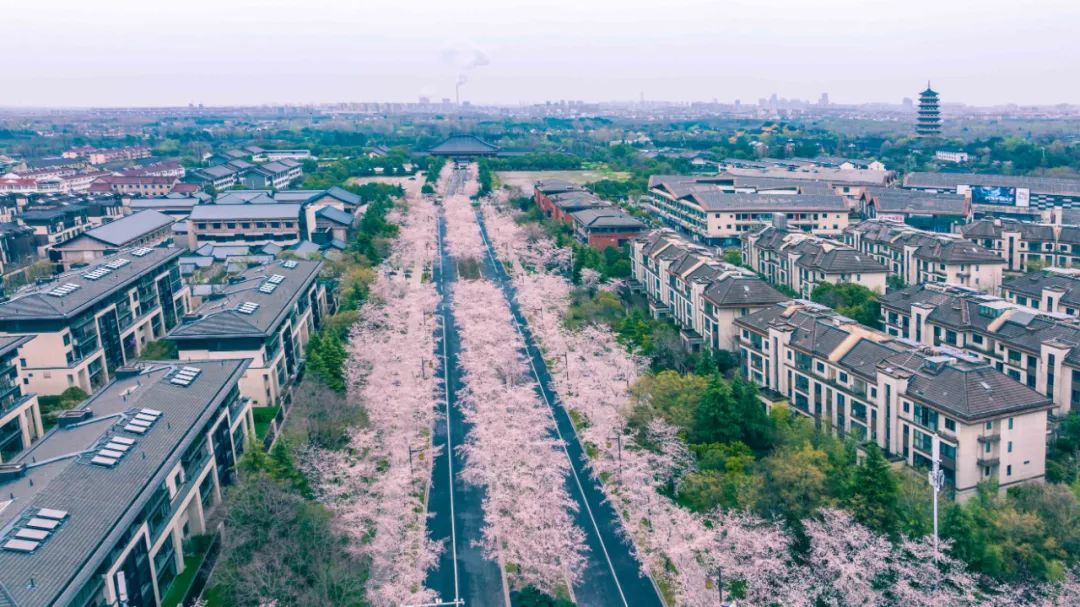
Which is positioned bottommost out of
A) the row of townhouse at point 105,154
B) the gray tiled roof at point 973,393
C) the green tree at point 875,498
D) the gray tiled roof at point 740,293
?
the green tree at point 875,498

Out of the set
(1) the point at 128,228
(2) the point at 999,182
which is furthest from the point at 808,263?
(1) the point at 128,228

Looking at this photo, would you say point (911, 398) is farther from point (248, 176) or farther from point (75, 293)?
point (248, 176)

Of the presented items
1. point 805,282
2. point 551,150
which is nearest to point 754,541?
point 805,282

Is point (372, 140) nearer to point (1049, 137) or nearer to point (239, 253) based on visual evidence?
point (239, 253)

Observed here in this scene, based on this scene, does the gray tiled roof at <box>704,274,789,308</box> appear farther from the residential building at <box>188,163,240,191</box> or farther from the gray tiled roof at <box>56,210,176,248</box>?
the residential building at <box>188,163,240,191</box>

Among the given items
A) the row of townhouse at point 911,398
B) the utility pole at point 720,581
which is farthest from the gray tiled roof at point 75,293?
the row of townhouse at point 911,398

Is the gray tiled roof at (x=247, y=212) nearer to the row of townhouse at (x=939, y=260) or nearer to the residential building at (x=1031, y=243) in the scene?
the row of townhouse at (x=939, y=260)
